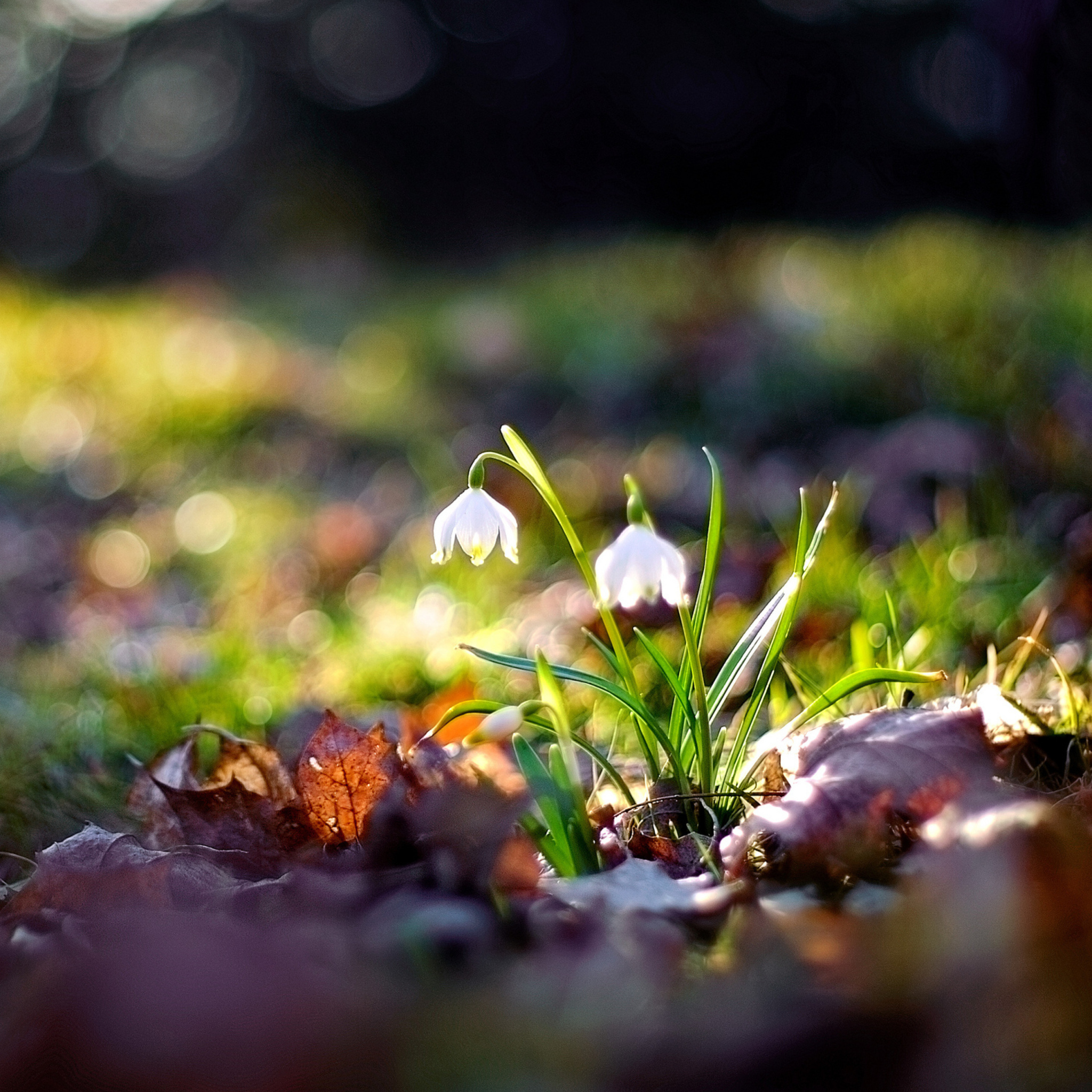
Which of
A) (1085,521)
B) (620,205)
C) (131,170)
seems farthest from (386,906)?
(131,170)

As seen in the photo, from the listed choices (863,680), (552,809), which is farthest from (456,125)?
(552,809)

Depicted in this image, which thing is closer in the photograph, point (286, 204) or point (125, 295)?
point (125, 295)

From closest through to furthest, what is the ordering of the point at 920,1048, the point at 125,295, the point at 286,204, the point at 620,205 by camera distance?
the point at 920,1048 < the point at 125,295 < the point at 620,205 < the point at 286,204

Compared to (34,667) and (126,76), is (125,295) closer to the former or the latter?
(34,667)

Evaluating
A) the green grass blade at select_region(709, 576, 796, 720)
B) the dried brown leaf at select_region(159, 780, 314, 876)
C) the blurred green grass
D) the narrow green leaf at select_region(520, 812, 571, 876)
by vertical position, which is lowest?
the blurred green grass

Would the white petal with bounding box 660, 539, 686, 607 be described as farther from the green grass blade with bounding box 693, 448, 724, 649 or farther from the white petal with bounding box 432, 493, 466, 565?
the white petal with bounding box 432, 493, 466, 565

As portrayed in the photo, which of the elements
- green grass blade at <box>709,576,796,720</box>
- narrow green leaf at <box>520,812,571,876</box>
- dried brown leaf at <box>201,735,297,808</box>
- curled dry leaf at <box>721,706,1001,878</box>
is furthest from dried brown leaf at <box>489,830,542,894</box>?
dried brown leaf at <box>201,735,297,808</box>

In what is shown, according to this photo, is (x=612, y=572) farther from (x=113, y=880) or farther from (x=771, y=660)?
(x=113, y=880)
